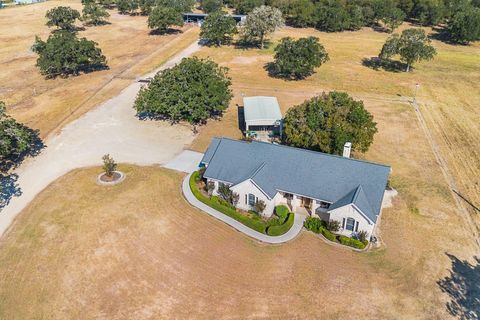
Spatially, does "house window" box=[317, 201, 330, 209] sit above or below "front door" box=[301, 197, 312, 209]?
above

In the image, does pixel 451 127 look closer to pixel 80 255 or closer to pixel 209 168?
pixel 209 168

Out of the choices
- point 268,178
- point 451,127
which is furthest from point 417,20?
point 268,178

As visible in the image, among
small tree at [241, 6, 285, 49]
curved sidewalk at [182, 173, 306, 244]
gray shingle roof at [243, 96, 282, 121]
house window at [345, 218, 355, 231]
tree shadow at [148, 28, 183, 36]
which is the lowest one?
curved sidewalk at [182, 173, 306, 244]

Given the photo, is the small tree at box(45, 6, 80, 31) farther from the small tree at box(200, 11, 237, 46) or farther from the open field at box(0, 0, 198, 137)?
the small tree at box(200, 11, 237, 46)

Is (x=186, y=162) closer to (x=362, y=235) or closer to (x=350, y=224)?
(x=350, y=224)

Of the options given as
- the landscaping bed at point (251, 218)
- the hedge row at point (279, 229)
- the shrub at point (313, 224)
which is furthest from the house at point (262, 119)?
the hedge row at point (279, 229)

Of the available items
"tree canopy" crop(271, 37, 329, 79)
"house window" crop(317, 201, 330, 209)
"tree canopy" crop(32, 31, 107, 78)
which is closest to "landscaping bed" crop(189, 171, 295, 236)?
"house window" crop(317, 201, 330, 209)
